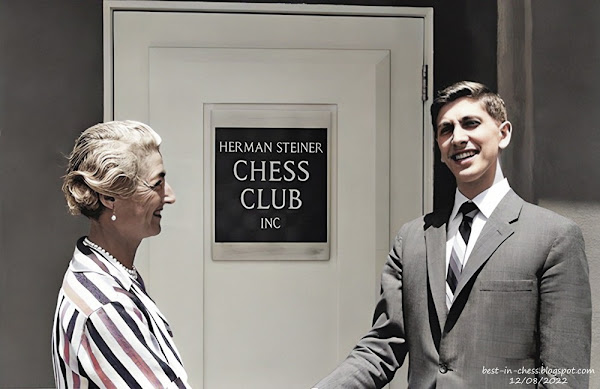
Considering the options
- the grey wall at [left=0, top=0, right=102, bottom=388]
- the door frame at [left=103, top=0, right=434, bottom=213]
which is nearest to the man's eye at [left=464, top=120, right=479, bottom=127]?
the door frame at [left=103, top=0, right=434, bottom=213]

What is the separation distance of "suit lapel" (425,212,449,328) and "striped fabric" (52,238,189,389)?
2.20 ft

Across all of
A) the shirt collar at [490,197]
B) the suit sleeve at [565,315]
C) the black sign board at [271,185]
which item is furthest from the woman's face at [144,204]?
the black sign board at [271,185]

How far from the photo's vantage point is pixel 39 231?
9.59ft

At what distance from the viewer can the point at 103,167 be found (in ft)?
5.33

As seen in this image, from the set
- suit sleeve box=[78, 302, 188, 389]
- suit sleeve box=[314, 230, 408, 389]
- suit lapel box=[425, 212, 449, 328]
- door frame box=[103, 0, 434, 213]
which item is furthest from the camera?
door frame box=[103, 0, 434, 213]

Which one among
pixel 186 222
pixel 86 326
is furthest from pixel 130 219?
pixel 186 222

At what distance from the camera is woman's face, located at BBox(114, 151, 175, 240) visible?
1.70m

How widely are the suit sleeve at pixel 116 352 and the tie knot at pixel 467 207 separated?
0.90 metres

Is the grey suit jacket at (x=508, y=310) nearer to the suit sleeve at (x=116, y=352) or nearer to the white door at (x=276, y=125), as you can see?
the suit sleeve at (x=116, y=352)

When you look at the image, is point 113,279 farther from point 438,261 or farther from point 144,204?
point 438,261

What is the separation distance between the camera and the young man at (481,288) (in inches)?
72.4

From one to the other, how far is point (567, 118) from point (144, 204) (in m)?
1.38

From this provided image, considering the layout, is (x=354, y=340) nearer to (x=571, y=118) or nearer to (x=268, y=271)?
(x=268, y=271)

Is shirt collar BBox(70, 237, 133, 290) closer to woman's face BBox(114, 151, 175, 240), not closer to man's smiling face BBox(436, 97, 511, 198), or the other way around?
woman's face BBox(114, 151, 175, 240)
